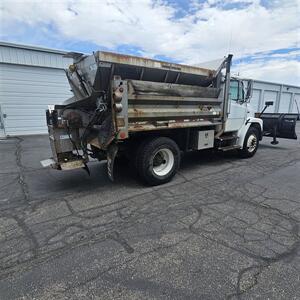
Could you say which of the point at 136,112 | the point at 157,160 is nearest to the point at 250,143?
the point at 157,160

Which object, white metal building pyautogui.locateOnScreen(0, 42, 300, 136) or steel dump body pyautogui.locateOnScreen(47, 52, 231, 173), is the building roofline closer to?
white metal building pyautogui.locateOnScreen(0, 42, 300, 136)

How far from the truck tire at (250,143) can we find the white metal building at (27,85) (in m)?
10.3

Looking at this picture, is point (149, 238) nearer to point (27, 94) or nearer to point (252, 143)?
point (252, 143)

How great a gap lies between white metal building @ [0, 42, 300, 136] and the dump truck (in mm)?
8217

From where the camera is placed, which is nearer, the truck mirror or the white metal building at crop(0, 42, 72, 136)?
the truck mirror

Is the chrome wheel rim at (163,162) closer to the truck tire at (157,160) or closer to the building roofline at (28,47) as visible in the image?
the truck tire at (157,160)

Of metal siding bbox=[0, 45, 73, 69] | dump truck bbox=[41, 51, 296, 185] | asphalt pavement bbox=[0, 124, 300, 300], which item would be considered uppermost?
metal siding bbox=[0, 45, 73, 69]

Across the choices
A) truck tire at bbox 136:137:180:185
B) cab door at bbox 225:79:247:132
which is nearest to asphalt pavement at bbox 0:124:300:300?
truck tire at bbox 136:137:180:185

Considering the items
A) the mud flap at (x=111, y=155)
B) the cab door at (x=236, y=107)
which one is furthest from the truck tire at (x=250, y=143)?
the mud flap at (x=111, y=155)

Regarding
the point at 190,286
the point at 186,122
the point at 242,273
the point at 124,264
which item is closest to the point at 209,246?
the point at 242,273

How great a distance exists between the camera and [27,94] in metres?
12.3

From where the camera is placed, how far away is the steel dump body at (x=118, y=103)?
14.1 ft

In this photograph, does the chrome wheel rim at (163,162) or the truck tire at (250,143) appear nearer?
the chrome wheel rim at (163,162)

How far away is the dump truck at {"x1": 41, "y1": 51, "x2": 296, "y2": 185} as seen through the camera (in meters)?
4.38
